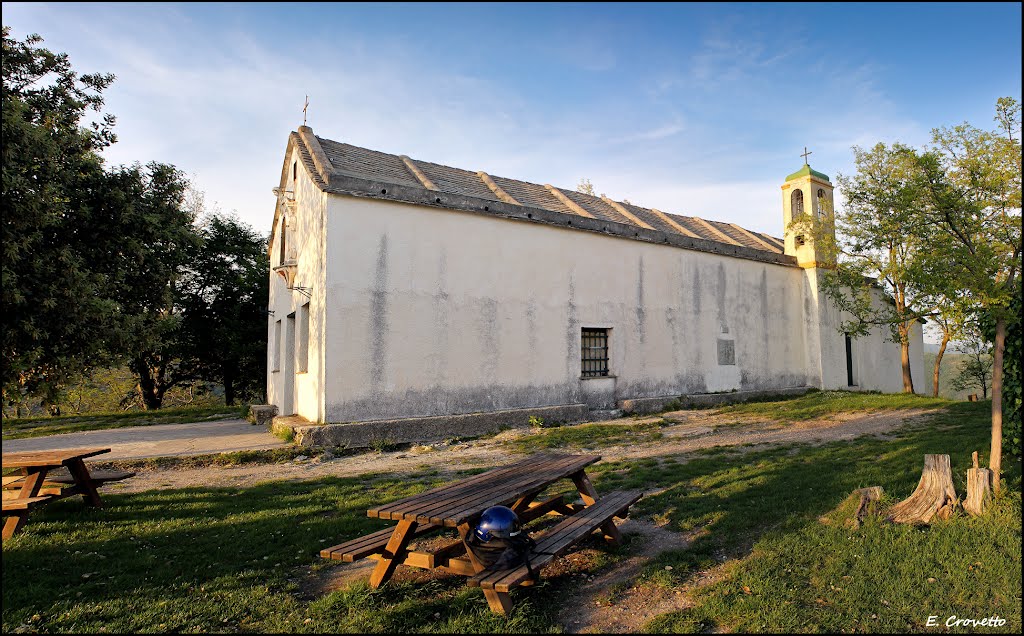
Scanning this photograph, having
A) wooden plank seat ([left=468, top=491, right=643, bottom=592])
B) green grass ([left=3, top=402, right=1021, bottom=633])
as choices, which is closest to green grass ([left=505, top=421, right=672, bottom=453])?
green grass ([left=3, top=402, right=1021, bottom=633])

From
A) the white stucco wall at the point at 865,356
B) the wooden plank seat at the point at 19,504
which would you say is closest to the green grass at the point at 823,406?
the white stucco wall at the point at 865,356

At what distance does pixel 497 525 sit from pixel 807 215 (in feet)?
55.8

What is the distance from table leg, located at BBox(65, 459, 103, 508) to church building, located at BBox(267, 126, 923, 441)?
408 centimetres

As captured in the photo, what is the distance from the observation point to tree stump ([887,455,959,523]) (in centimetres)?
468

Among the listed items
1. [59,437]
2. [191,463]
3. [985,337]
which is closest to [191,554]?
[191,463]

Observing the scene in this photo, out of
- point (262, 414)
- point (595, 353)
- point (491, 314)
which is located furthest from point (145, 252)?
point (595, 353)

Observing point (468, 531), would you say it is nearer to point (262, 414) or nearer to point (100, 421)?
point (262, 414)

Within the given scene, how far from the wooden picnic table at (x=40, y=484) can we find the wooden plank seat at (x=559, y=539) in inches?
172

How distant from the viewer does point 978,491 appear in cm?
470

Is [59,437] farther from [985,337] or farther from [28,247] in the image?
[985,337]

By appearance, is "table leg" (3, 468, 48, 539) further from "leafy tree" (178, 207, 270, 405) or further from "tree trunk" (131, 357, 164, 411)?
"tree trunk" (131, 357, 164, 411)

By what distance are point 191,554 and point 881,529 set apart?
222 inches

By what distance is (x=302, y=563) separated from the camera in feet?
14.4

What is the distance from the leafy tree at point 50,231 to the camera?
4.72 metres
